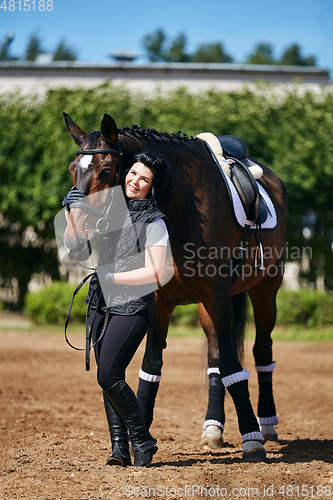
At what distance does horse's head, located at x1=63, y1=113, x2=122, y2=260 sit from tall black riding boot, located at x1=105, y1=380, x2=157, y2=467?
0.84 metres

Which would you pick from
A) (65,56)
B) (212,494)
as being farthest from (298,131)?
(65,56)

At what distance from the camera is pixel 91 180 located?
9.73ft

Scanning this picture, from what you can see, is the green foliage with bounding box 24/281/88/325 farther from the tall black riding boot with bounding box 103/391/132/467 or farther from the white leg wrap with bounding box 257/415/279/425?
the tall black riding boot with bounding box 103/391/132/467

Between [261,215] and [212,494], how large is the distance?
2.16 m

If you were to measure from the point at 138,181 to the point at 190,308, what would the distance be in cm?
921

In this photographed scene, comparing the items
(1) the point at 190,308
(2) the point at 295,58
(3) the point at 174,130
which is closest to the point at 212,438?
(1) the point at 190,308

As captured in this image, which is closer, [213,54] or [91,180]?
[91,180]

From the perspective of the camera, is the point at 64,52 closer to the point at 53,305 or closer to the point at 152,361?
the point at 53,305

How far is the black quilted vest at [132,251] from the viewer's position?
9.97ft

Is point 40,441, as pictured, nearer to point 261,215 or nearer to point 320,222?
point 261,215

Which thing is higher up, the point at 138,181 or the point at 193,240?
the point at 138,181

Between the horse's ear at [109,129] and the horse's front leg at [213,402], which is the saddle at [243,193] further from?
the horse's ear at [109,129]

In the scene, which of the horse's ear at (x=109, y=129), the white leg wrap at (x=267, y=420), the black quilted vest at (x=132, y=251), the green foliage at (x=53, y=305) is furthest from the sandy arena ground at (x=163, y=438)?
the green foliage at (x=53, y=305)

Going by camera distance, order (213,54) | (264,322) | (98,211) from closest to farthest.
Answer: (98,211) < (264,322) < (213,54)
